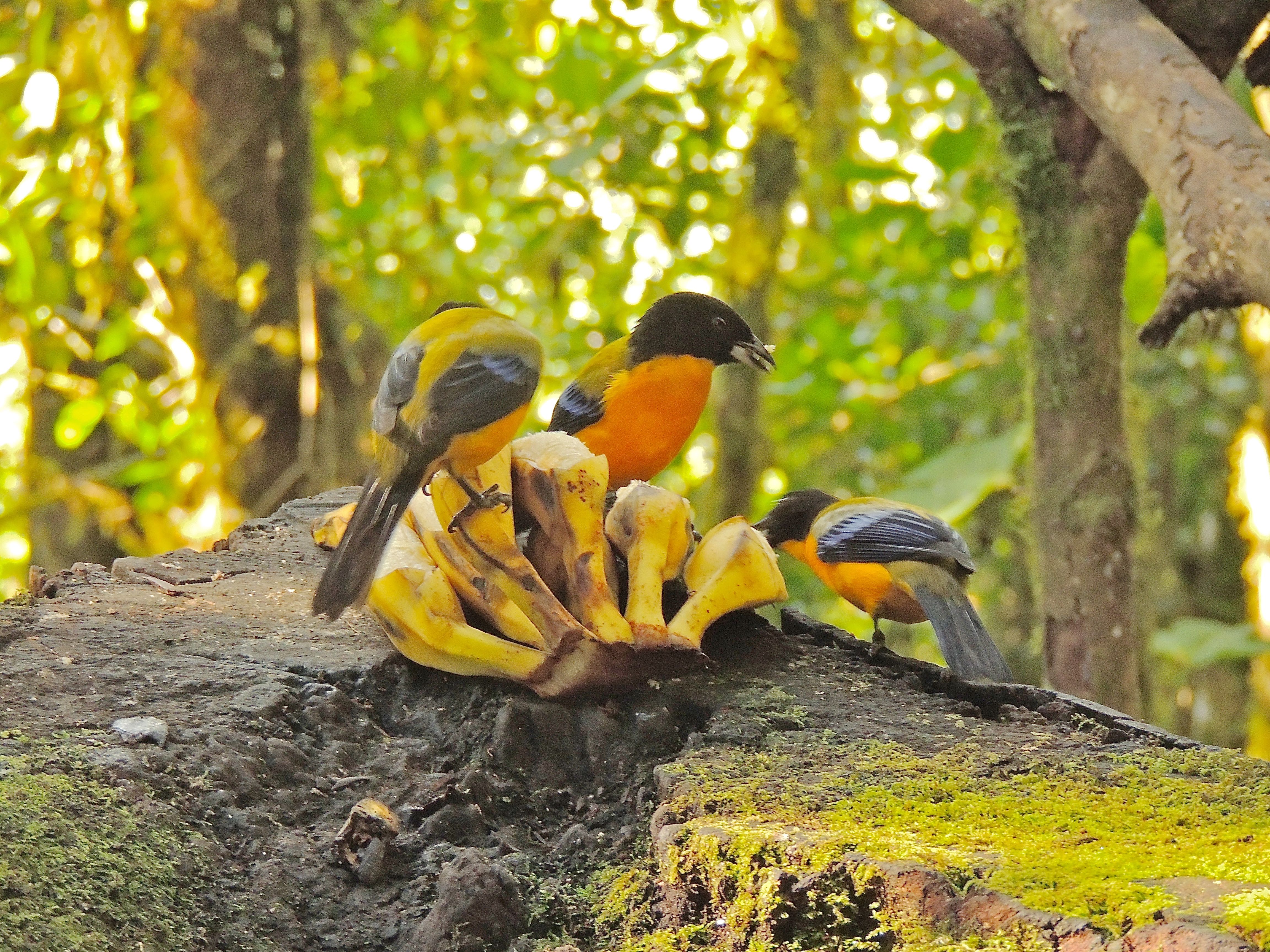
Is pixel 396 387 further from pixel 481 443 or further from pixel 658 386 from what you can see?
pixel 658 386

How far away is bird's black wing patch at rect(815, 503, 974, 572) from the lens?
11.5 feet

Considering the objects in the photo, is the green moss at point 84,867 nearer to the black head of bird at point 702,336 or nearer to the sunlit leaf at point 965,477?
the black head of bird at point 702,336

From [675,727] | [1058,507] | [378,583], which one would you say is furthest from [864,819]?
[1058,507]

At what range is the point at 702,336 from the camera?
4012mm

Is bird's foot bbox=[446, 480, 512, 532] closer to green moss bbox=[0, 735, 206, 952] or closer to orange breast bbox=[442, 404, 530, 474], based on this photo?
orange breast bbox=[442, 404, 530, 474]

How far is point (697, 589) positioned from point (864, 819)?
2.71 feet

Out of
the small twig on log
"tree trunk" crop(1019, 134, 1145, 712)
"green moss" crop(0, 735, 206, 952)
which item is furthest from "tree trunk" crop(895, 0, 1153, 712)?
"green moss" crop(0, 735, 206, 952)

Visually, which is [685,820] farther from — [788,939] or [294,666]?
[294,666]

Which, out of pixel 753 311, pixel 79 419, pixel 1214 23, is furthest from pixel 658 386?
pixel 79 419

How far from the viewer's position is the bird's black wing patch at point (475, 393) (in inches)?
103

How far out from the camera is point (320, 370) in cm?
618

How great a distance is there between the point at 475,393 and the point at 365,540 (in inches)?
16.0

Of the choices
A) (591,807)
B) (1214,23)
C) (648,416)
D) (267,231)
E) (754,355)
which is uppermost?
(1214,23)

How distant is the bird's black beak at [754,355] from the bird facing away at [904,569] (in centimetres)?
47
